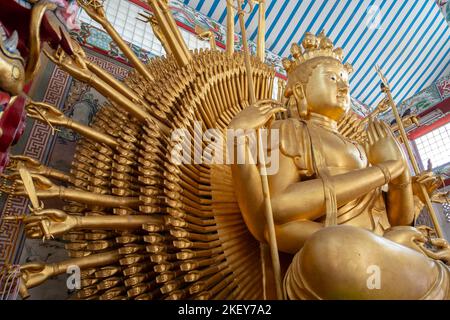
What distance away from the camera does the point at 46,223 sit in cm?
95

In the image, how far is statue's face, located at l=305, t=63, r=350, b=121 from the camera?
1.57 metres

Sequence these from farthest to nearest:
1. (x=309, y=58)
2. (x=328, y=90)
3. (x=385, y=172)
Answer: (x=309, y=58)
(x=328, y=90)
(x=385, y=172)

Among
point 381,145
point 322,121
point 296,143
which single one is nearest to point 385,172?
point 381,145

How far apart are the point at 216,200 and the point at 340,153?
52 centimetres

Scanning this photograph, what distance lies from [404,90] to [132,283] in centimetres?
431

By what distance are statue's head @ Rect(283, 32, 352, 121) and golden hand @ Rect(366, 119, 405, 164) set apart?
22cm

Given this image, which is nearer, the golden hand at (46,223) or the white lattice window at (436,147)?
the golden hand at (46,223)

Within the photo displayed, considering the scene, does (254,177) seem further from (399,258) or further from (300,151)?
(399,258)

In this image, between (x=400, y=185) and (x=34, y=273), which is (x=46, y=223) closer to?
(x=34, y=273)

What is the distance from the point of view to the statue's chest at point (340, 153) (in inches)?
53.9

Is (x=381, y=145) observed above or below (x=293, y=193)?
above

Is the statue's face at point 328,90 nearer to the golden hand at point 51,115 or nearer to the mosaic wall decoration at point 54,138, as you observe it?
the golden hand at point 51,115

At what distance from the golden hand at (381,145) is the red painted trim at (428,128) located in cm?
285

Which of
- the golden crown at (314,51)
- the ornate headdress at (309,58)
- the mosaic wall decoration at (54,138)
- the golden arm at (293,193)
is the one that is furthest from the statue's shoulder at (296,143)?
the mosaic wall decoration at (54,138)
